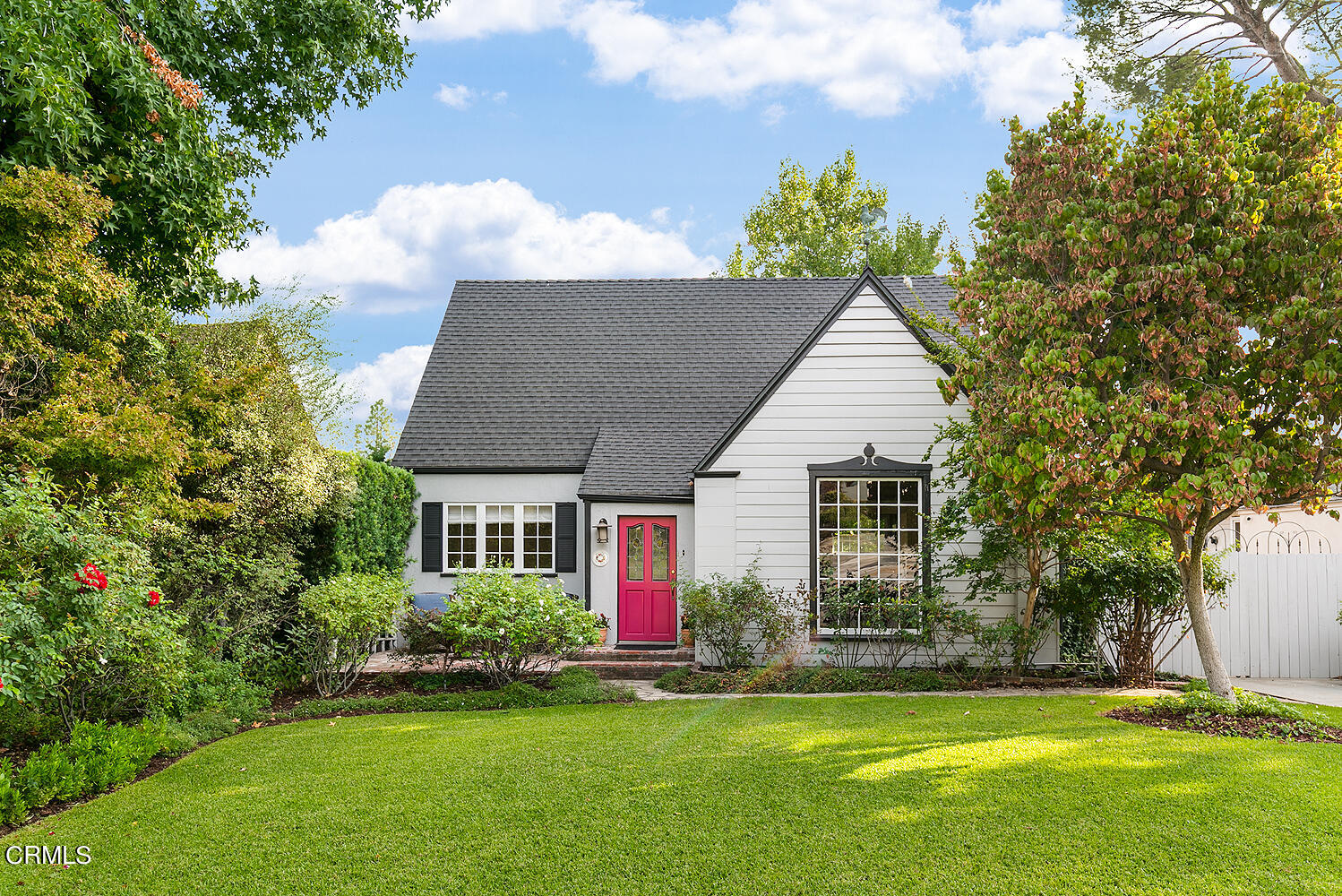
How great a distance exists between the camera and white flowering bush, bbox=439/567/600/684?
970 cm

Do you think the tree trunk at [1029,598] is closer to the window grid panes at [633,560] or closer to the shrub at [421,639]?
the window grid panes at [633,560]

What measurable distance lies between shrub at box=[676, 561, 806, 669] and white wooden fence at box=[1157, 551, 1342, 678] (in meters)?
5.24

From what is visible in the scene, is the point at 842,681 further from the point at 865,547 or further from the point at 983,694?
the point at 865,547

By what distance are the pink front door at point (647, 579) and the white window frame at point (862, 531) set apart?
10.5 feet

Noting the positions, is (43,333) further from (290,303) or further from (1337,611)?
(1337,611)

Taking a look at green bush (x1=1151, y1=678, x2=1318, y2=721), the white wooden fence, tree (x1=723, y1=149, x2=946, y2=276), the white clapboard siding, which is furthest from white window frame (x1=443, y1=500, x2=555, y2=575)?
tree (x1=723, y1=149, x2=946, y2=276)

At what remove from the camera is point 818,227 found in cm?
3175

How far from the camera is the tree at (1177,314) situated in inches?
288

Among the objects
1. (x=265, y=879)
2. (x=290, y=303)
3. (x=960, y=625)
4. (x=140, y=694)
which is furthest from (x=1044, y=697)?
(x=290, y=303)

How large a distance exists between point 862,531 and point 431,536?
7991 millimetres

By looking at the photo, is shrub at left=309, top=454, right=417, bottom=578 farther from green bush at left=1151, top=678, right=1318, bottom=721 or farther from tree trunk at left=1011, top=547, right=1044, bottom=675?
green bush at left=1151, top=678, right=1318, bottom=721

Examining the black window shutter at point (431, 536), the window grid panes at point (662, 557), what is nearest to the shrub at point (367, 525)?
the black window shutter at point (431, 536)

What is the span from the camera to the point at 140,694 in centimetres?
744

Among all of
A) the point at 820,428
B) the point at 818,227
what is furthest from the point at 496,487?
the point at 818,227
